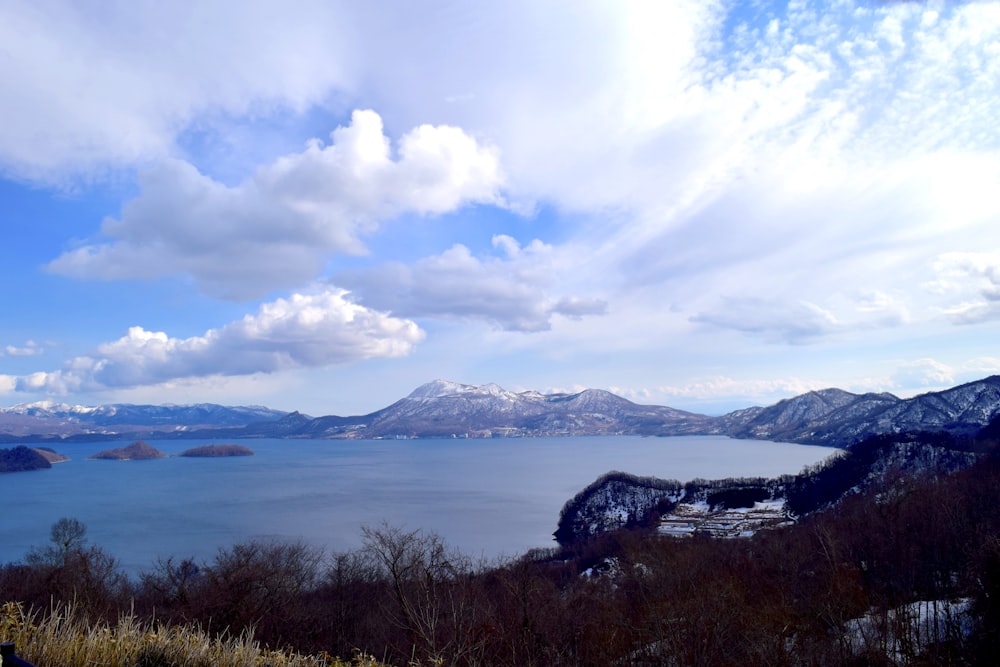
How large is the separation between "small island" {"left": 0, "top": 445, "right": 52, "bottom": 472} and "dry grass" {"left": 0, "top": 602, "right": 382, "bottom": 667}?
151211mm

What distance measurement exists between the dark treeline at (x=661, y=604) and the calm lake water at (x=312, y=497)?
24890 mm

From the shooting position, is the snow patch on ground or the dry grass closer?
the dry grass

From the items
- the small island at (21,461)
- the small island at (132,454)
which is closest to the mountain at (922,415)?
the small island at (132,454)

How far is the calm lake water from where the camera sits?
53938mm

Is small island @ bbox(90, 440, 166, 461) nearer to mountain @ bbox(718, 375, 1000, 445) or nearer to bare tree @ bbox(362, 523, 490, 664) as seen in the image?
bare tree @ bbox(362, 523, 490, 664)

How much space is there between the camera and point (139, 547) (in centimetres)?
5025

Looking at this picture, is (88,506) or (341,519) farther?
(88,506)

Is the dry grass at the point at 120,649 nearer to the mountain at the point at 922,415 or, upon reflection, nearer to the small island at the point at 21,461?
the mountain at the point at 922,415

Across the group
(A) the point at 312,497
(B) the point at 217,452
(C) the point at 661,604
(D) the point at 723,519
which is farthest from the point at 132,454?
(C) the point at 661,604

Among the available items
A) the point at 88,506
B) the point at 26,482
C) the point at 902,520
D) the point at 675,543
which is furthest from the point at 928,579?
the point at 26,482

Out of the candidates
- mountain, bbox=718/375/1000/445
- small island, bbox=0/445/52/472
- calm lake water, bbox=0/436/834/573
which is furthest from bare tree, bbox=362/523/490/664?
small island, bbox=0/445/52/472

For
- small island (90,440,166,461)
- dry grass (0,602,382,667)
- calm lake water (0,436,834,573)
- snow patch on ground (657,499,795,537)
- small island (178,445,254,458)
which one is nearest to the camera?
dry grass (0,602,382,667)

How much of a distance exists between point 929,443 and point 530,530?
1983 inches

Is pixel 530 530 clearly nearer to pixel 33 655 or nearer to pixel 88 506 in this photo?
pixel 88 506
